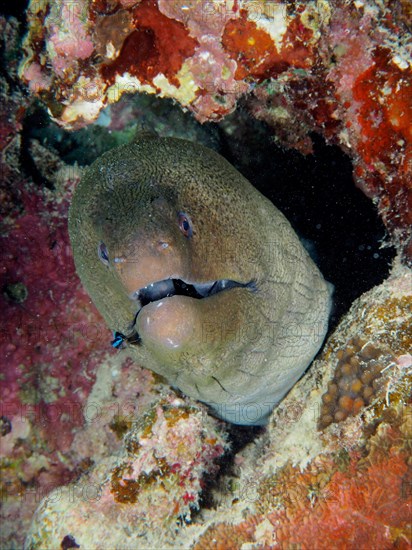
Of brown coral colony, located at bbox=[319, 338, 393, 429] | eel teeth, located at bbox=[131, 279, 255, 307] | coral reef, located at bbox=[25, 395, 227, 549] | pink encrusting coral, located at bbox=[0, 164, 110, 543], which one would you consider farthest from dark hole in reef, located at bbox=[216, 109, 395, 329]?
eel teeth, located at bbox=[131, 279, 255, 307]

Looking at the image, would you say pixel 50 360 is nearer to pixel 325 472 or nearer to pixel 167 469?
pixel 167 469

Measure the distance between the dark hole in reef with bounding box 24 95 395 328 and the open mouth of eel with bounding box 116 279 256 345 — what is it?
1.93m

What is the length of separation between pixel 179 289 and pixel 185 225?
1.05 feet

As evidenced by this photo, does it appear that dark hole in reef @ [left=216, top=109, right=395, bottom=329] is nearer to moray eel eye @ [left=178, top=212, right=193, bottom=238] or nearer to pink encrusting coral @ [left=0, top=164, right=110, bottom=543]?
pink encrusting coral @ [left=0, top=164, right=110, bottom=543]

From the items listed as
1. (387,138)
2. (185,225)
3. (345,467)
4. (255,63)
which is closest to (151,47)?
(255,63)

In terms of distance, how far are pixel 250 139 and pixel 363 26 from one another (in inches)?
72.5

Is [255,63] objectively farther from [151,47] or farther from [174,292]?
[174,292]

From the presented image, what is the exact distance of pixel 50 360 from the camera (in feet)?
14.8

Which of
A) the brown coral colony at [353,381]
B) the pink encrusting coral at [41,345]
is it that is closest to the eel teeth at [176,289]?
the brown coral colony at [353,381]

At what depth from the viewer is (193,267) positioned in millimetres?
2057

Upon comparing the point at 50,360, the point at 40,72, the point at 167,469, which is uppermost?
the point at 40,72

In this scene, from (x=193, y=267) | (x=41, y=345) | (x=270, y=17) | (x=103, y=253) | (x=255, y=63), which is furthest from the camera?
(x=41, y=345)

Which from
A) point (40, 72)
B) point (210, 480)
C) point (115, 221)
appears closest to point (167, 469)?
point (210, 480)

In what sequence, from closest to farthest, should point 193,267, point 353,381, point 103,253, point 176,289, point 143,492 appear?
point 193,267, point 176,289, point 103,253, point 353,381, point 143,492
